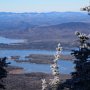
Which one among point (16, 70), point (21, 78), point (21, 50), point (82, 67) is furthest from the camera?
point (21, 50)

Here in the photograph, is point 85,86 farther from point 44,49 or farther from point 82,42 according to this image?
point 44,49

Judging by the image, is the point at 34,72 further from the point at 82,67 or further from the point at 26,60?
the point at 82,67

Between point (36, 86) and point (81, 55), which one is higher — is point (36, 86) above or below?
below

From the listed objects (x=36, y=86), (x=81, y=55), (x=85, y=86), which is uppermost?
(x=81, y=55)

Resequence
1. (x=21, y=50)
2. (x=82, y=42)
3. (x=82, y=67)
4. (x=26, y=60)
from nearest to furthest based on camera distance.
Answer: (x=82, y=67), (x=82, y=42), (x=26, y=60), (x=21, y=50)

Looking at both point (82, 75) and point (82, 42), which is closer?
point (82, 75)

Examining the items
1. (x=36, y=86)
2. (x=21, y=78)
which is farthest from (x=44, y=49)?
(x=36, y=86)

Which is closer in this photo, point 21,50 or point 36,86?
point 36,86

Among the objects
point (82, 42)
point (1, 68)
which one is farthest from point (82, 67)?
point (1, 68)

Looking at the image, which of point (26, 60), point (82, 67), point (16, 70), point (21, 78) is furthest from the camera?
point (26, 60)
